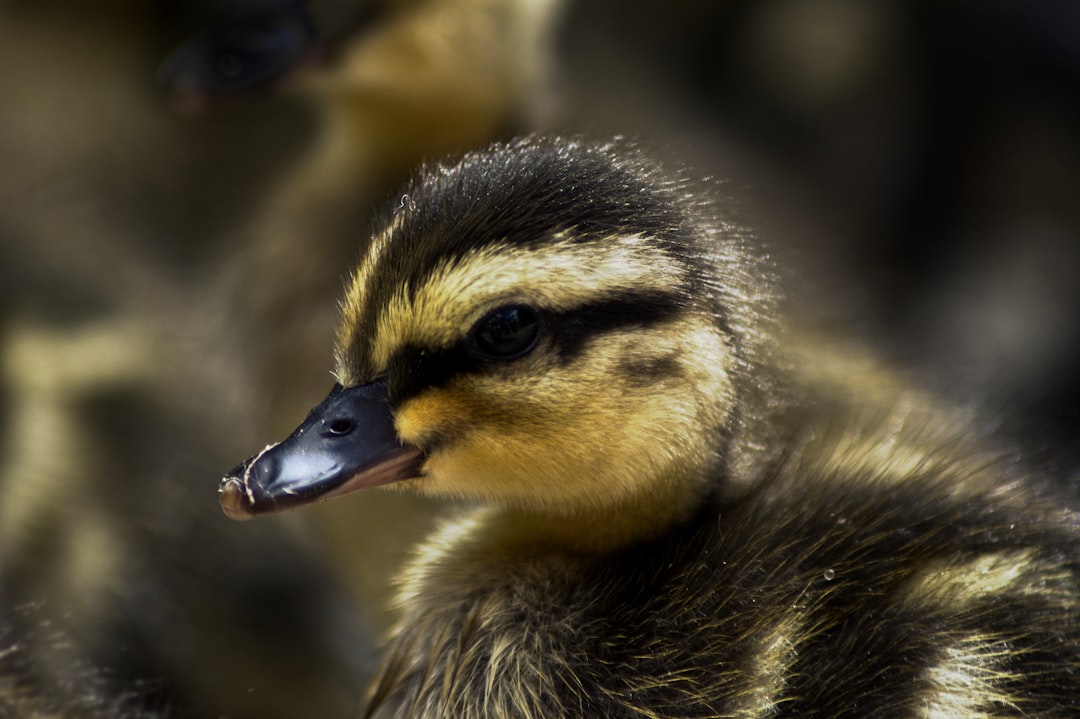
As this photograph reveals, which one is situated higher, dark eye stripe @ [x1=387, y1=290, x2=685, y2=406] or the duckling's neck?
dark eye stripe @ [x1=387, y1=290, x2=685, y2=406]

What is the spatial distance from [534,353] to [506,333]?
3cm

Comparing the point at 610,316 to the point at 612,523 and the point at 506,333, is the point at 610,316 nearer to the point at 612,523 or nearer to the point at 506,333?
the point at 506,333

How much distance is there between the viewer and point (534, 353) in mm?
1288

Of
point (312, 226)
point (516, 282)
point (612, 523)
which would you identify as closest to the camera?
point (516, 282)

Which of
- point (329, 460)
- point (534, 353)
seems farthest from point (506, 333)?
point (329, 460)

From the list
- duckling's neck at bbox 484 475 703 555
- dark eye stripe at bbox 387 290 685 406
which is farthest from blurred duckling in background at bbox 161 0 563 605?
dark eye stripe at bbox 387 290 685 406

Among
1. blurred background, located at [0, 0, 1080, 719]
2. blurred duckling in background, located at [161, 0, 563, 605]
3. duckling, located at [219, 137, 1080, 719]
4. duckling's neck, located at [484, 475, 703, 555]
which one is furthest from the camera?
blurred duckling in background, located at [161, 0, 563, 605]

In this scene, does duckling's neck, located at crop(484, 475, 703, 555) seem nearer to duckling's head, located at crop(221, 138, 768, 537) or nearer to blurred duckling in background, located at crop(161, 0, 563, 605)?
duckling's head, located at crop(221, 138, 768, 537)

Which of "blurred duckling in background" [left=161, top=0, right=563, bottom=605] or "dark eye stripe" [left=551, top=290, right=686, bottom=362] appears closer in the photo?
"dark eye stripe" [left=551, top=290, right=686, bottom=362]

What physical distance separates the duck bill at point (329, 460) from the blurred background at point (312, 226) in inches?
19.0

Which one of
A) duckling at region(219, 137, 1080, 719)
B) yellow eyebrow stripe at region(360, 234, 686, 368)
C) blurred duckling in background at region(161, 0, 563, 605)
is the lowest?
duckling at region(219, 137, 1080, 719)

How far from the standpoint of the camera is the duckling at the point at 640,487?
122 centimetres

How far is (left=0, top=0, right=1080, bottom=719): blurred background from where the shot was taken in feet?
6.40

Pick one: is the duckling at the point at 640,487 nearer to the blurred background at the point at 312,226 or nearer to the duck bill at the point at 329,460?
the duck bill at the point at 329,460
